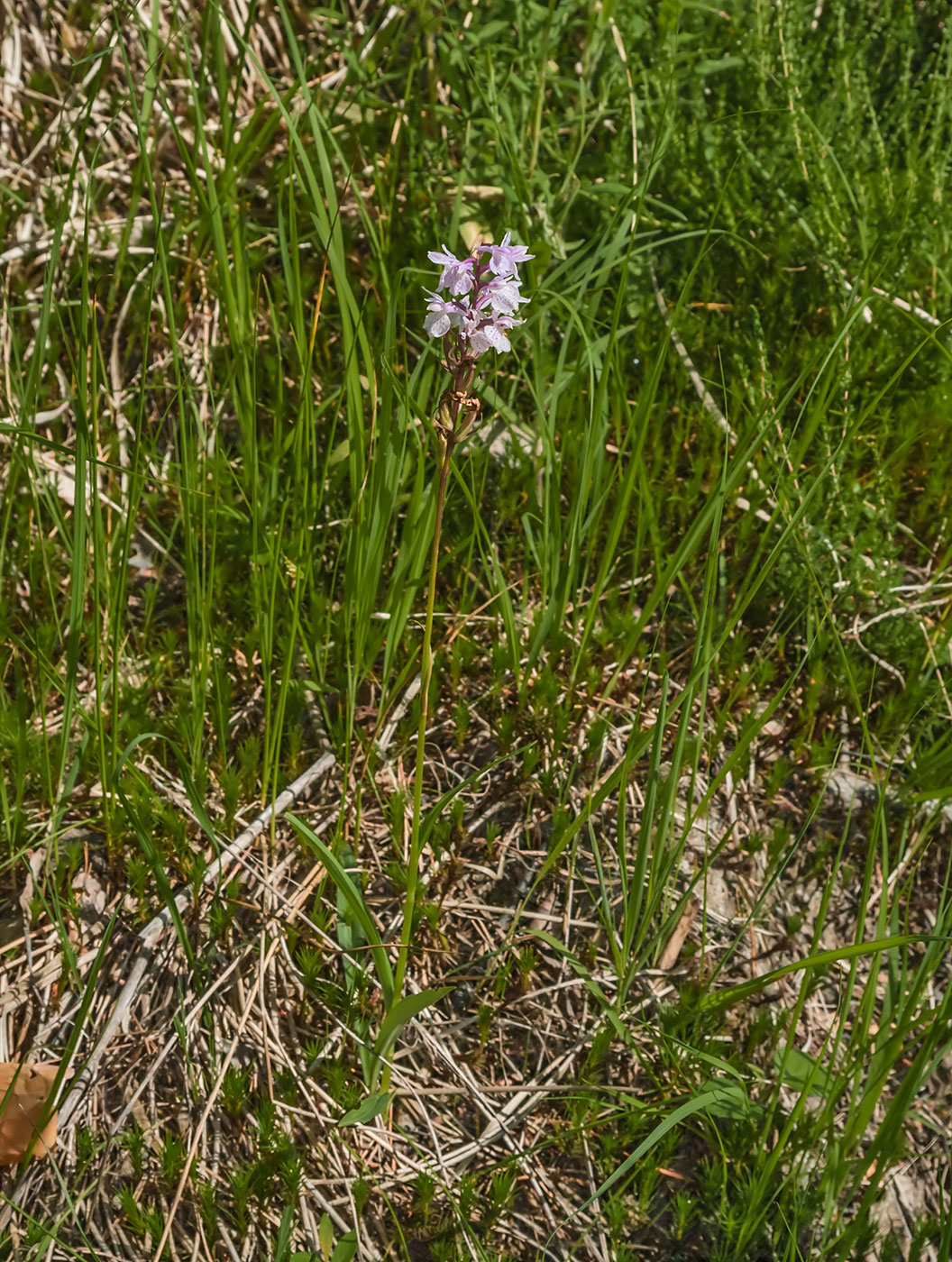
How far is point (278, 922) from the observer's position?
199 centimetres

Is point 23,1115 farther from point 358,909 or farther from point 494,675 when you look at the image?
point 494,675

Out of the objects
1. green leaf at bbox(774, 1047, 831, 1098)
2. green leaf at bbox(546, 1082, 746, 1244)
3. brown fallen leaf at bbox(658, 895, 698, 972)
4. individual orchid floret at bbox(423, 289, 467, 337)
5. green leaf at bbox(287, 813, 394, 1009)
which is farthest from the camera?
brown fallen leaf at bbox(658, 895, 698, 972)

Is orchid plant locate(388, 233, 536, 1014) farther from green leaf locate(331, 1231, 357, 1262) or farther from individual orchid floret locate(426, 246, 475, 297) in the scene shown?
green leaf locate(331, 1231, 357, 1262)

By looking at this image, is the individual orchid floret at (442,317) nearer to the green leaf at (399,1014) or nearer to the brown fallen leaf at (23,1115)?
the green leaf at (399,1014)

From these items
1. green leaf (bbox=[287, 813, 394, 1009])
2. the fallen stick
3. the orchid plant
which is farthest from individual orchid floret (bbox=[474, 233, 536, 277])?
the fallen stick

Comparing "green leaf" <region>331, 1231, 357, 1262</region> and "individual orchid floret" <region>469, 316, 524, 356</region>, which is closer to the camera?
"individual orchid floret" <region>469, 316, 524, 356</region>

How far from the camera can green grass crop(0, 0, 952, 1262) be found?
1.79m

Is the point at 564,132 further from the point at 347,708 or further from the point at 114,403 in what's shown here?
the point at 347,708

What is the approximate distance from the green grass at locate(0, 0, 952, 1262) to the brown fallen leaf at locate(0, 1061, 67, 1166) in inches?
1.9

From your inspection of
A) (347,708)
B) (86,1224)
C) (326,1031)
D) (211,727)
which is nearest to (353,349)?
(347,708)

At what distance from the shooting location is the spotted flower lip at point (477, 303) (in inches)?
54.4

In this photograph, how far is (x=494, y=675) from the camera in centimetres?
229

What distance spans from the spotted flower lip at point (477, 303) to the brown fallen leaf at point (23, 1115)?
1.40 meters

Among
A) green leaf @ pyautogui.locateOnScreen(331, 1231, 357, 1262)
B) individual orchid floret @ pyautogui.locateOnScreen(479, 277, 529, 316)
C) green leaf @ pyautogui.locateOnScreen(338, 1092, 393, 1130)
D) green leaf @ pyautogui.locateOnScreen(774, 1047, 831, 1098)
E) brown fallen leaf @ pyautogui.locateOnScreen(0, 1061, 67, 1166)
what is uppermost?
individual orchid floret @ pyautogui.locateOnScreen(479, 277, 529, 316)
